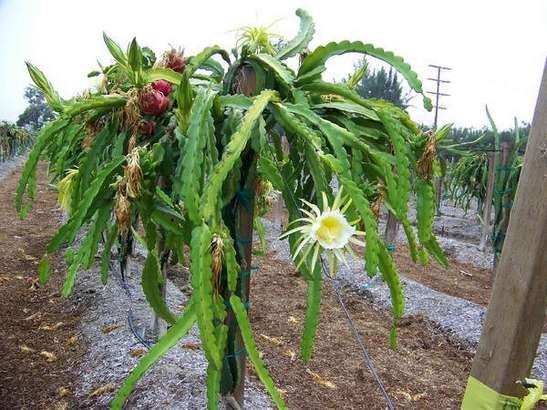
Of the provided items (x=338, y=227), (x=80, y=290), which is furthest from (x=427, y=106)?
(x=80, y=290)

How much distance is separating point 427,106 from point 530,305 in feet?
1.41

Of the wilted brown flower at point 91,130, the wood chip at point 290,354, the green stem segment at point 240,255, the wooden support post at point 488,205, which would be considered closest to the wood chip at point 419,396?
the wood chip at point 290,354

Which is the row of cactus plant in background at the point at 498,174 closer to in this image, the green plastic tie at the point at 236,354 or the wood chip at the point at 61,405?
the green plastic tie at the point at 236,354

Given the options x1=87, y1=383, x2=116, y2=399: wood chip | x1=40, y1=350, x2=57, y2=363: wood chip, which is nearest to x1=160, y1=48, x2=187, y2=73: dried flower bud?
x1=87, y1=383, x2=116, y2=399: wood chip

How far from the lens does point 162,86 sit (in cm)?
109

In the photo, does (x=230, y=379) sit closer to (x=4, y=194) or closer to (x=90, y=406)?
(x=90, y=406)

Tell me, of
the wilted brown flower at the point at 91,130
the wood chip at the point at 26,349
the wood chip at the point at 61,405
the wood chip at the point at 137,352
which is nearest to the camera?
the wilted brown flower at the point at 91,130

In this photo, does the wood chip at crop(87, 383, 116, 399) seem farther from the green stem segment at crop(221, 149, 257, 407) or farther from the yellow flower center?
the yellow flower center

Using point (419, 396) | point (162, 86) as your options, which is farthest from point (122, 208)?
point (419, 396)

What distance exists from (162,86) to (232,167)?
287 millimetres

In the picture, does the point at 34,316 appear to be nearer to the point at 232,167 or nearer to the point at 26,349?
the point at 26,349

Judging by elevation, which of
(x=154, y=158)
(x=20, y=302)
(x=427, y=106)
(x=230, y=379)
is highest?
(x=427, y=106)

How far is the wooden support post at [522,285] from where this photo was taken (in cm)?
90

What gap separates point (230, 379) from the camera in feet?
3.79
